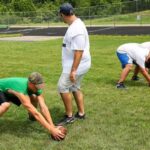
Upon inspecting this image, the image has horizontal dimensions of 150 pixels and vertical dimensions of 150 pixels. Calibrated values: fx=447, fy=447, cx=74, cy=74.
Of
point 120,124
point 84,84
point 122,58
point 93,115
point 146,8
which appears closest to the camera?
point 120,124

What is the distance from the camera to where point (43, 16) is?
5347 centimetres

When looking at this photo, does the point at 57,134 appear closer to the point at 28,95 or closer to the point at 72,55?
the point at 28,95

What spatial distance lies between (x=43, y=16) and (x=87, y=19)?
5526 mm

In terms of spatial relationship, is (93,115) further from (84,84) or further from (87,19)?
(87,19)

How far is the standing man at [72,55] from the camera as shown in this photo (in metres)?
6.82

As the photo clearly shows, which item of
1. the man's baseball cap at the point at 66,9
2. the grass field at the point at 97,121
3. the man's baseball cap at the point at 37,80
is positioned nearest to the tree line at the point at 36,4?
the grass field at the point at 97,121

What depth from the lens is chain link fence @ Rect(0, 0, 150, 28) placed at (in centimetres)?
5159

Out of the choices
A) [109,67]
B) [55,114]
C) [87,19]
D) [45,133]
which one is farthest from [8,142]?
[87,19]

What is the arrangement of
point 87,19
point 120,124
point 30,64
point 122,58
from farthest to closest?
1. point 87,19
2. point 30,64
3. point 122,58
4. point 120,124

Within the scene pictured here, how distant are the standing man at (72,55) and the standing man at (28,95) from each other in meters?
0.66

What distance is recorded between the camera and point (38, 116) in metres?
6.21

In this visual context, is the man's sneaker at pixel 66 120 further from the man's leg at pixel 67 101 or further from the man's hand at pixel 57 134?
the man's hand at pixel 57 134

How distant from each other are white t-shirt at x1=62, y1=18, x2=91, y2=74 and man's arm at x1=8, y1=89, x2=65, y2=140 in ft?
3.36

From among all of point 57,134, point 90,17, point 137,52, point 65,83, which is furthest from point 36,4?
point 57,134
